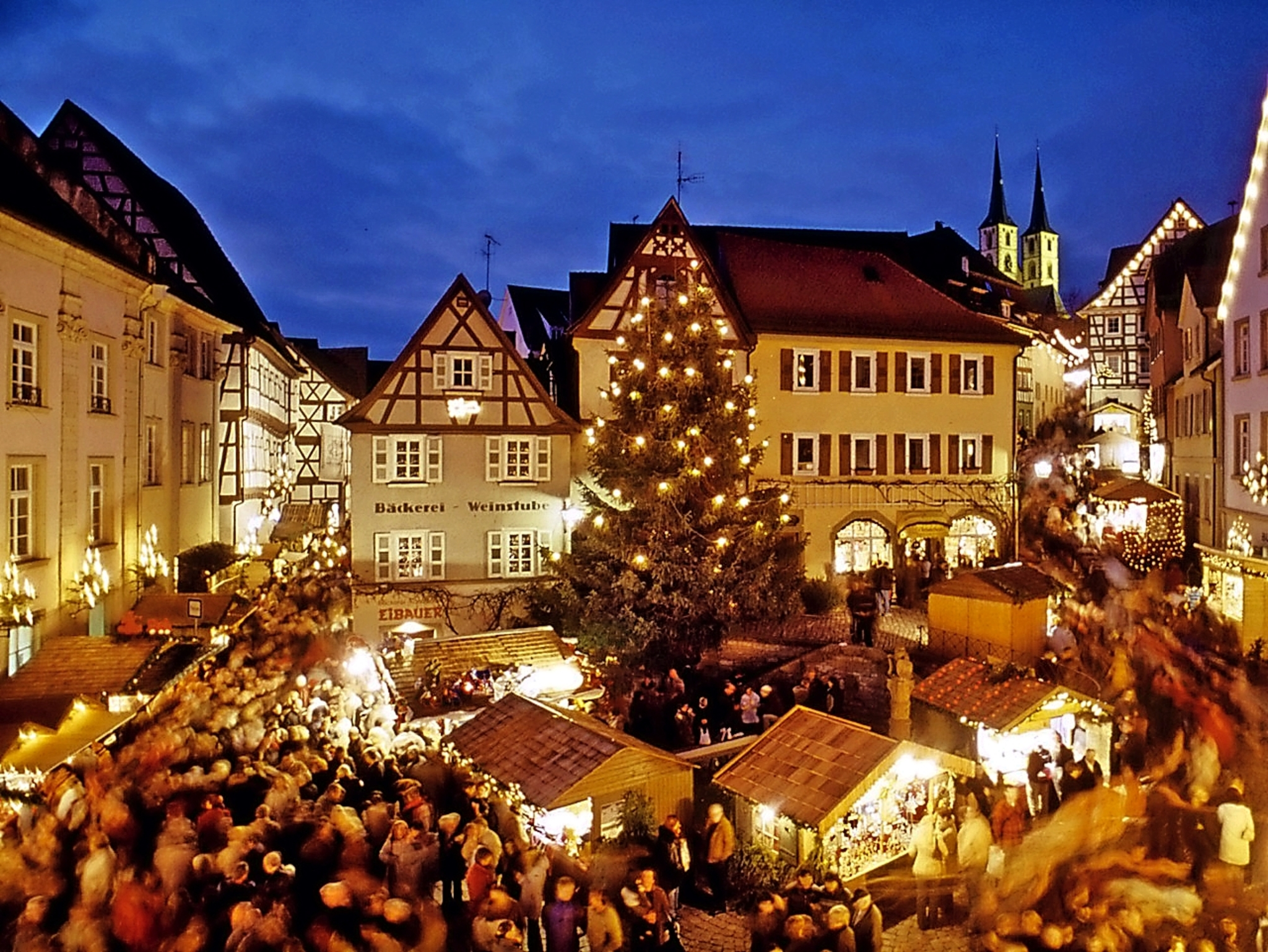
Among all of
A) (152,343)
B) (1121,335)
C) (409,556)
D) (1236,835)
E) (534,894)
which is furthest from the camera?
(1121,335)

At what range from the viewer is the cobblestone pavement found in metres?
9.21

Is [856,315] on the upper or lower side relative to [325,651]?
upper

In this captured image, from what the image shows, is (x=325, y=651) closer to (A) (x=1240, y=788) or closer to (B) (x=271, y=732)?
(B) (x=271, y=732)

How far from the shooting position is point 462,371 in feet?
81.3

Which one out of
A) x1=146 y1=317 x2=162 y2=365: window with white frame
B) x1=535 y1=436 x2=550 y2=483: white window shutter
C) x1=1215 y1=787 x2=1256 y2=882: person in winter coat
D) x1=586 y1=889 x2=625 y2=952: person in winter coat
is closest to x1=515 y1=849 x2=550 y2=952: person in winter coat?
x1=586 y1=889 x2=625 y2=952: person in winter coat

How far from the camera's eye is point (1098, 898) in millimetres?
8359

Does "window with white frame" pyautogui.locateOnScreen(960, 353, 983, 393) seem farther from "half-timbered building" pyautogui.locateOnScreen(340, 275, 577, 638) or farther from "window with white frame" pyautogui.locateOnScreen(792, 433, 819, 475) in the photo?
"half-timbered building" pyautogui.locateOnScreen(340, 275, 577, 638)

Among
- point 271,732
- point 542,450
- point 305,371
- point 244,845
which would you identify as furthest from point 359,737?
point 305,371

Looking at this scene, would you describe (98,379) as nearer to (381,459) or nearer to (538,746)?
(381,459)

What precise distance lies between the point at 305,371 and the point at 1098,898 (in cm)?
3892

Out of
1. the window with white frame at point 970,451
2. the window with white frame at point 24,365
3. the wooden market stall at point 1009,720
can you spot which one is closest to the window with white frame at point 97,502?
the window with white frame at point 24,365

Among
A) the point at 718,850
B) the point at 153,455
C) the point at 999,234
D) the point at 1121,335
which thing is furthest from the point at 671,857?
the point at 999,234

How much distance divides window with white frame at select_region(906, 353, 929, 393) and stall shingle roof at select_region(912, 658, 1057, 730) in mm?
16935

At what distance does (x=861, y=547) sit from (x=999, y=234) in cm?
8756
